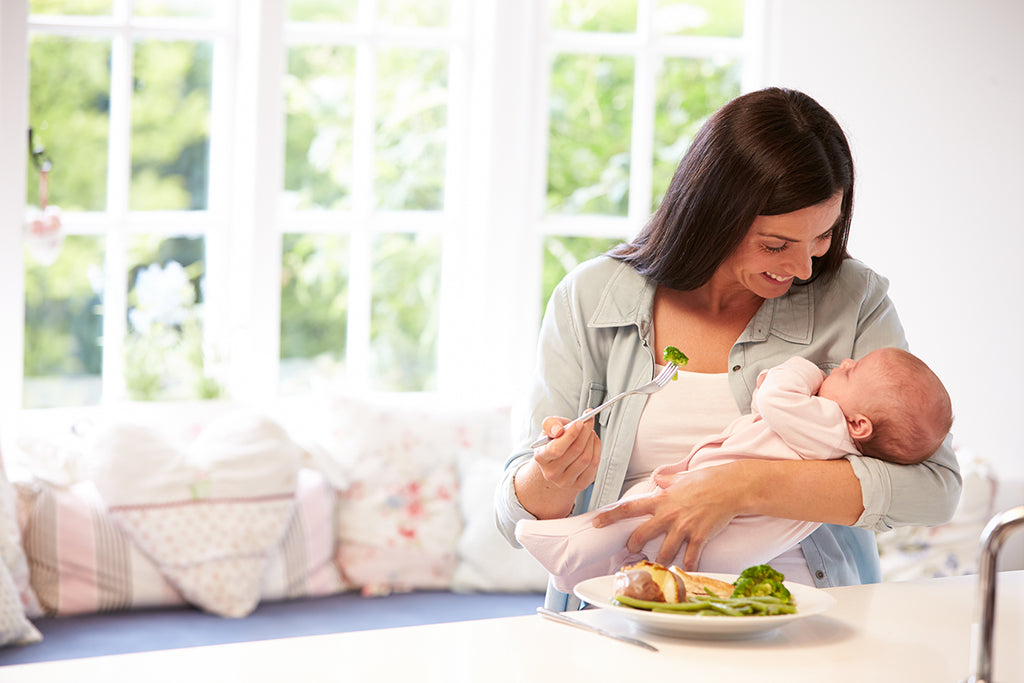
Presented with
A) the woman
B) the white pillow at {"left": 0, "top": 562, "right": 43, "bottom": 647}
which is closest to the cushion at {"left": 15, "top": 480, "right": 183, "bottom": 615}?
the white pillow at {"left": 0, "top": 562, "right": 43, "bottom": 647}

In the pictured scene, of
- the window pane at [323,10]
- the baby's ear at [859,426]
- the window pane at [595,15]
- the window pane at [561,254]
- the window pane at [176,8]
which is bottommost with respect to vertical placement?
the baby's ear at [859,426]

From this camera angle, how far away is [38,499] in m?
2.53

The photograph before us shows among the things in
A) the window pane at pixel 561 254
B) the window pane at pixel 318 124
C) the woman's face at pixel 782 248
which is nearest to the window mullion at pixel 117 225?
the window pane at pixel 318 124

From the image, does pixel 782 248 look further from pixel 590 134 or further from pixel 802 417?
pixel 590 134

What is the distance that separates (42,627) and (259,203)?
1306mm

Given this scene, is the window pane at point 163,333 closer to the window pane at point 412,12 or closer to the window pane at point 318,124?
the window pane at point 318,124

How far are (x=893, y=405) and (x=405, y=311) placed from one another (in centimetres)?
221

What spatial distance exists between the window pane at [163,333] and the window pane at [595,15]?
1420 mm

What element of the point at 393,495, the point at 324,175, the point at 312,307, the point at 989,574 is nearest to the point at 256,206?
the point at 324,175

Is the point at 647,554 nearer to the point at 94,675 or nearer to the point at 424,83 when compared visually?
the point at 94,675

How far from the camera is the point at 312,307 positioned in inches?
132

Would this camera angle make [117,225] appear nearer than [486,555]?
No

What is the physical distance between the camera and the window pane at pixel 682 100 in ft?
11.8

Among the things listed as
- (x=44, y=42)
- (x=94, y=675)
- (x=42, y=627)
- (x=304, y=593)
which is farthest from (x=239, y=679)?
(x=44, y=42)
